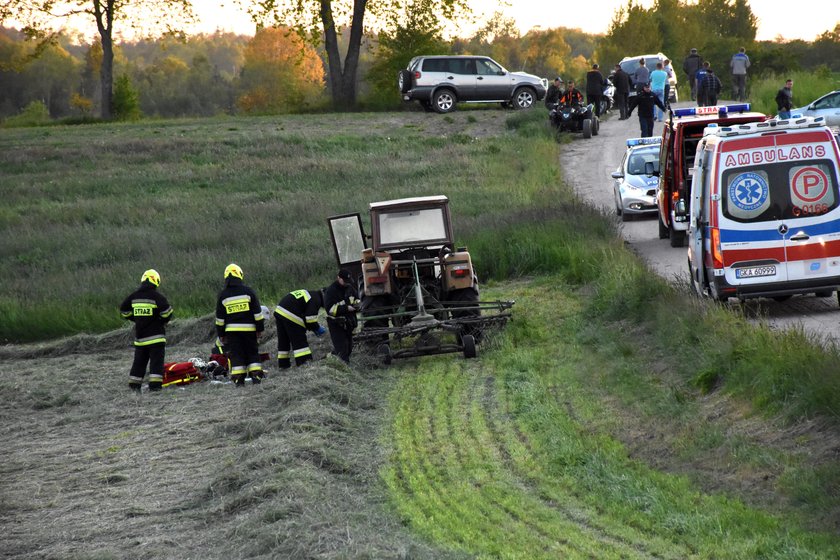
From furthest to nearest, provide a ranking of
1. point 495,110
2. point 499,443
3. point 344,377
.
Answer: point 495,110
point 344,377
point 499,443

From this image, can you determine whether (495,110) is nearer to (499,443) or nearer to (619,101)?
(619,101)

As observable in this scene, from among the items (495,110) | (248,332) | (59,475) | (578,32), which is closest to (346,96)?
(495,110)

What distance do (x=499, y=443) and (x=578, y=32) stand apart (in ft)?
610

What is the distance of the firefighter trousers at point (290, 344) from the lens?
53.4 ft

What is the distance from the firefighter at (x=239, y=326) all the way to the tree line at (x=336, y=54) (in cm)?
3996

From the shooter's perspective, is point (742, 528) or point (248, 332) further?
point (248, 332)

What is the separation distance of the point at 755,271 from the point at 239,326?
6.74 m

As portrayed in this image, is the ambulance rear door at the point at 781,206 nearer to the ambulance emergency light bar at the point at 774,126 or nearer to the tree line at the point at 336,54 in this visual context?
the ambulance emergency light bar at the point at 774,126

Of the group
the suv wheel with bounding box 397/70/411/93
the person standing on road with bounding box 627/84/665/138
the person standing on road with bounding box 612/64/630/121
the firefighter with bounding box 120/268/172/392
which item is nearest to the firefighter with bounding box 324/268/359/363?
the firefighter with bounding box 120/268/172/392

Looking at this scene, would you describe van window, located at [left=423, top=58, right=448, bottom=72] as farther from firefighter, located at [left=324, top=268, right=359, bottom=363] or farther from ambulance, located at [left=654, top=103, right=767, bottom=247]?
firefighter, located at [left=324, top=268, right=359, bottom=363]

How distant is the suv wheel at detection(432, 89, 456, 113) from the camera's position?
4759 cm

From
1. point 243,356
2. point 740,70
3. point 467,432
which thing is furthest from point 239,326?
point 740,70

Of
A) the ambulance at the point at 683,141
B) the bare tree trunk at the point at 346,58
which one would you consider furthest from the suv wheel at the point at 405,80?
the ambulance at the point at 683,141

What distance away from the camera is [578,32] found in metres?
192
